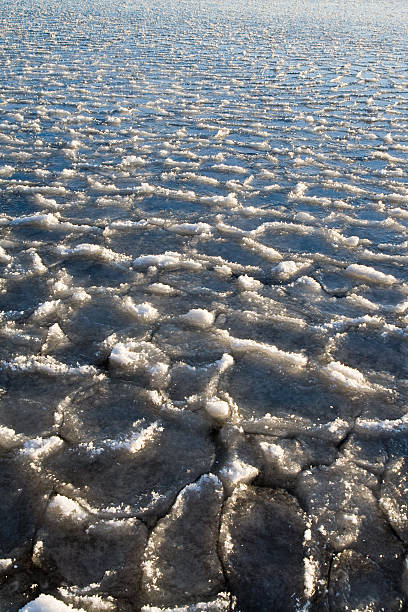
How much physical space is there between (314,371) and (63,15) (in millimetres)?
23802

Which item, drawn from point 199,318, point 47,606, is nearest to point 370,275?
point 199,318

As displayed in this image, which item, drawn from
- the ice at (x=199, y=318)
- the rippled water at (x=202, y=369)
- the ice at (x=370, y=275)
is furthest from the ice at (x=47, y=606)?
the ice at (x=370, y=275)

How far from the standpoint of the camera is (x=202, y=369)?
300 centimetres

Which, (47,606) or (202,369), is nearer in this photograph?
(47,606)

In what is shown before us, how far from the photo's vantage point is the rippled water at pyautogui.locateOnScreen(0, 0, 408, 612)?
1.97 m

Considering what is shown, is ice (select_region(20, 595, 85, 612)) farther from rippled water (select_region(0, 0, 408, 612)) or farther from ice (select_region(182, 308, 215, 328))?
ice (select_region(182, 308, 215, 328))

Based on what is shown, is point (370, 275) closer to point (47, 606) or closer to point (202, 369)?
point (202, 369)

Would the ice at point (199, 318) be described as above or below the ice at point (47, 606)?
above

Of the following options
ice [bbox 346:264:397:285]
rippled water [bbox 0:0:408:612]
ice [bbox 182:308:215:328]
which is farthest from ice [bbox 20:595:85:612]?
ice [bbox 346:264:397:285]

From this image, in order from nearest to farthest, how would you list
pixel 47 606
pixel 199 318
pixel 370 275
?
1. pixel 47 606
2. pixel 199 318
3. pixel 370 275

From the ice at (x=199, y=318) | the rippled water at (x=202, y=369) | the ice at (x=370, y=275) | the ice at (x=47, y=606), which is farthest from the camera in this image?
the ice at (x=370, y=275)

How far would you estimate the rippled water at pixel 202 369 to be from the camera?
1.97 meters

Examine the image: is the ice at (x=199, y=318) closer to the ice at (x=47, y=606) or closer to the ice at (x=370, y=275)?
the ice at (x=370, y=275)

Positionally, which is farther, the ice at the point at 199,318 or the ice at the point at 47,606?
the ice at the point at 199,318
